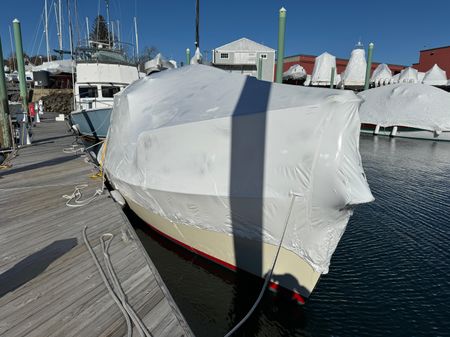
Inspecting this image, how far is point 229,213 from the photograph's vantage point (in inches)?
160

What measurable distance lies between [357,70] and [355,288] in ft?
134

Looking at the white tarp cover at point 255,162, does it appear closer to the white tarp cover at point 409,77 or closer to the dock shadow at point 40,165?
the dock shadow at point 40,165

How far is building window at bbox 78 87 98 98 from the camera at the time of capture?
17.1 metres

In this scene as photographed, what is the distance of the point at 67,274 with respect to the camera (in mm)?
3586

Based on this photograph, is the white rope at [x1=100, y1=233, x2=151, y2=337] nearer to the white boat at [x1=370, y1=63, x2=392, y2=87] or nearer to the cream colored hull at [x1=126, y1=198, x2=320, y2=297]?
the cream colored hull at [x1=126, y1=198, x2=320, y2=297]

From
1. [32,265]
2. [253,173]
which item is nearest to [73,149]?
[32,265]

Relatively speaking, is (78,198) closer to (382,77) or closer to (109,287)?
(109,287)

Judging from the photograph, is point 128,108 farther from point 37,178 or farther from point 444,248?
point 444,248

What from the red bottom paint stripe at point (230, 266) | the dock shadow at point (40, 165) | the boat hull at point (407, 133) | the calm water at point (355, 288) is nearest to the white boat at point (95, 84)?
the dock shadow at point (40, 165)

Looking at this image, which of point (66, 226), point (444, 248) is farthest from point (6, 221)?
point (444, 248)

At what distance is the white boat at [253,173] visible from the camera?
344 centimetres

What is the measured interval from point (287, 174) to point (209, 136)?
121cm

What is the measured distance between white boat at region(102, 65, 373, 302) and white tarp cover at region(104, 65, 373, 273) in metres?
0.01

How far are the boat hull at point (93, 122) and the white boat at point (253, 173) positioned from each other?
11.0 metres
